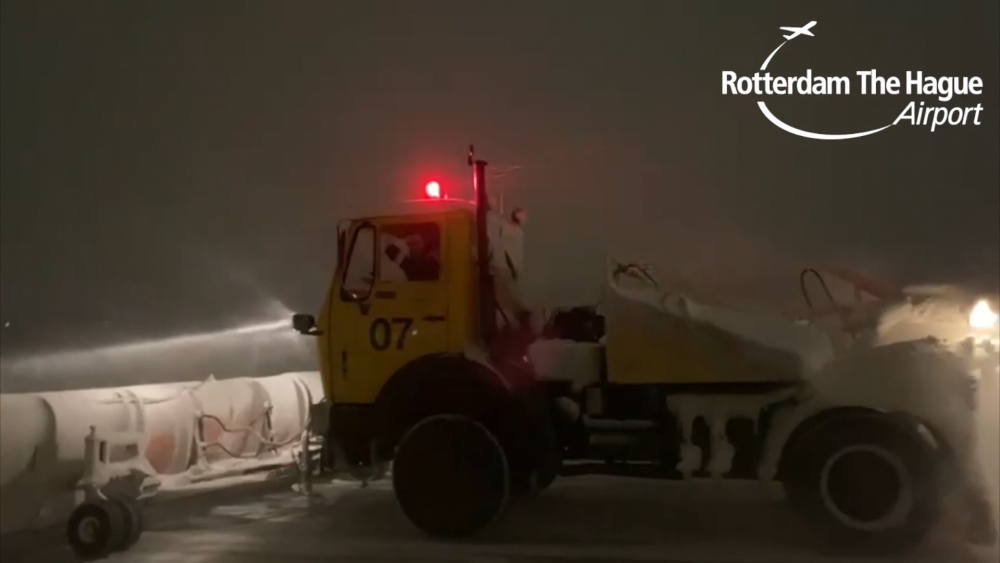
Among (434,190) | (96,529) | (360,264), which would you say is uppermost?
(434,190)

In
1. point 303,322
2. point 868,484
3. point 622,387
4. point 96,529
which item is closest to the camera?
point 868,484

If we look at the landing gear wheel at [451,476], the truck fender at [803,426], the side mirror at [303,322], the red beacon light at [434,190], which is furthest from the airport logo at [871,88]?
the side mirror at [303,322]

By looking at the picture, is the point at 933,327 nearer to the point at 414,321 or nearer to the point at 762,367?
the point at 762,367

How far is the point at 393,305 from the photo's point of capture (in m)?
3.07

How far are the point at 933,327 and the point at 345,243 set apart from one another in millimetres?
1993

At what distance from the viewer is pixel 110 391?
3082 millimetres

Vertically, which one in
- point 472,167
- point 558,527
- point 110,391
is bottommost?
point 558,527

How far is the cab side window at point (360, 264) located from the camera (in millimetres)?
3111

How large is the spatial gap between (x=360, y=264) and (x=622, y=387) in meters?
1.02

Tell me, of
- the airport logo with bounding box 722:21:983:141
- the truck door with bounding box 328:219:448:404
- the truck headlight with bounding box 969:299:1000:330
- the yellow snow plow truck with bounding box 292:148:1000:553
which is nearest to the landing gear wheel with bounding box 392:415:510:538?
the yellow snow plow truck with bounding box 292:148:1000:553

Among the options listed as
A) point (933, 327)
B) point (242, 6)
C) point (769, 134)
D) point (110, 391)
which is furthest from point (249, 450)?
point (933, 327)

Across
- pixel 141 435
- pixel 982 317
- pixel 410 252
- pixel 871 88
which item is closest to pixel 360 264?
pixel 410 252

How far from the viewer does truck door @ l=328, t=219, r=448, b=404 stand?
3.04 metres

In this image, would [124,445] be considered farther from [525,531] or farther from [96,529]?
[525,531]
